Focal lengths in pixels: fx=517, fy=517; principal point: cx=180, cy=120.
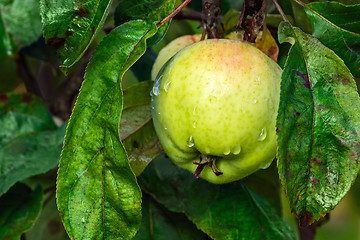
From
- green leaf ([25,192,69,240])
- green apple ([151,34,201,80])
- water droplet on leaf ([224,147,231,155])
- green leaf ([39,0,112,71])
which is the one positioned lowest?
green leaf ([25,192,69,240])

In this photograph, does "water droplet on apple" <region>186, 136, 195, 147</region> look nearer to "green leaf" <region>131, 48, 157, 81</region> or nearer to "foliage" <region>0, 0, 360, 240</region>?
"foliage" <region>0, 0, 360, 240</region>

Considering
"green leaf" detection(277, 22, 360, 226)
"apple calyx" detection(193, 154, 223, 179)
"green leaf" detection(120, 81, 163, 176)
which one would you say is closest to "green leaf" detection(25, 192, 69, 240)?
"green leaf" detection(120, 81, 163, 176)

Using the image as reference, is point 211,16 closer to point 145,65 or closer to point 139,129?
point 139,129

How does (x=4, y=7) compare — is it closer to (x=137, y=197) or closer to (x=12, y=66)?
(x=12, y=66)

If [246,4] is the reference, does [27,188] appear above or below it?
below

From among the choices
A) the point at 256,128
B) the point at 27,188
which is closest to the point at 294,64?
the point at 256,128

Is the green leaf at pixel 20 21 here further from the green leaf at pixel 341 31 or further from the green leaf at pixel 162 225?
the green leaf at pixel 341 31

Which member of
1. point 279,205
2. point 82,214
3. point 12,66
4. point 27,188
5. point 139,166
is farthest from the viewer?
point 12,66
